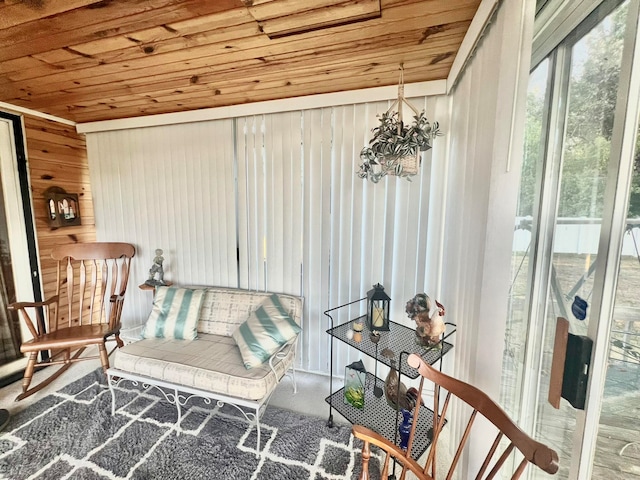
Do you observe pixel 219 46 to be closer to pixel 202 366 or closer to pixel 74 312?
pixel 202 366

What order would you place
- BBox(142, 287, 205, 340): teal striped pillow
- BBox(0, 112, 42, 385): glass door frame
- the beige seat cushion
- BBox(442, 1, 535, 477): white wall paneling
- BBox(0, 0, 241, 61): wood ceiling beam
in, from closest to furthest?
BBox(442, 1, 535, 477): white wall paneling
BBox(0, 0, 241, 61): wood ceiling beam
the beige seat cushion
BBox(142, 287, 205, 340): teal striped pillow
BBox(0, 112, 42, 385): glass door frame

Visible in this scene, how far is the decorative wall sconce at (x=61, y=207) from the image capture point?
2.60 metres

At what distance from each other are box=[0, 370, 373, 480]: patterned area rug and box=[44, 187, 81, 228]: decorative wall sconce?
1.62m

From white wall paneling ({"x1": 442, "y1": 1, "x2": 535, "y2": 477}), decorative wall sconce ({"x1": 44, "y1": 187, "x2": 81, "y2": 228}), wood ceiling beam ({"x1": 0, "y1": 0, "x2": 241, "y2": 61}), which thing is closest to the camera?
white wall paneling ({"x1": 442, "y1": 1, "x2": 535, "y2": 477})

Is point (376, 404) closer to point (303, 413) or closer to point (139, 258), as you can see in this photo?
point (303, 413)

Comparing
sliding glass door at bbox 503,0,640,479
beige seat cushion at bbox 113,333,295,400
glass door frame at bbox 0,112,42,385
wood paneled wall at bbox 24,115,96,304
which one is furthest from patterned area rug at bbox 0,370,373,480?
wood paneled wall at bbox 24,115,96,304

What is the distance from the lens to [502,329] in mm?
978

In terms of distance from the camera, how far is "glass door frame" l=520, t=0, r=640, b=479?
2.20 ft

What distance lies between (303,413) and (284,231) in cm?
141

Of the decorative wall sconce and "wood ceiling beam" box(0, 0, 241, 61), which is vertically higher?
"wood ceiling beam" box(0, 0, 241, 61)

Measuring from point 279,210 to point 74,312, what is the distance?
2487 millimetres

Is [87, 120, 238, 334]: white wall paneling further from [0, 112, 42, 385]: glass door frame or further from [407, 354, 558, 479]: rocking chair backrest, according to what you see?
[407, 354, 558, 479]: rocking chair backrest

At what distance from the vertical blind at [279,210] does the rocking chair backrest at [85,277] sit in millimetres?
252

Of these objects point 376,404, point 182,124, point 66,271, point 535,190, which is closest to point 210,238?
point 182,124
